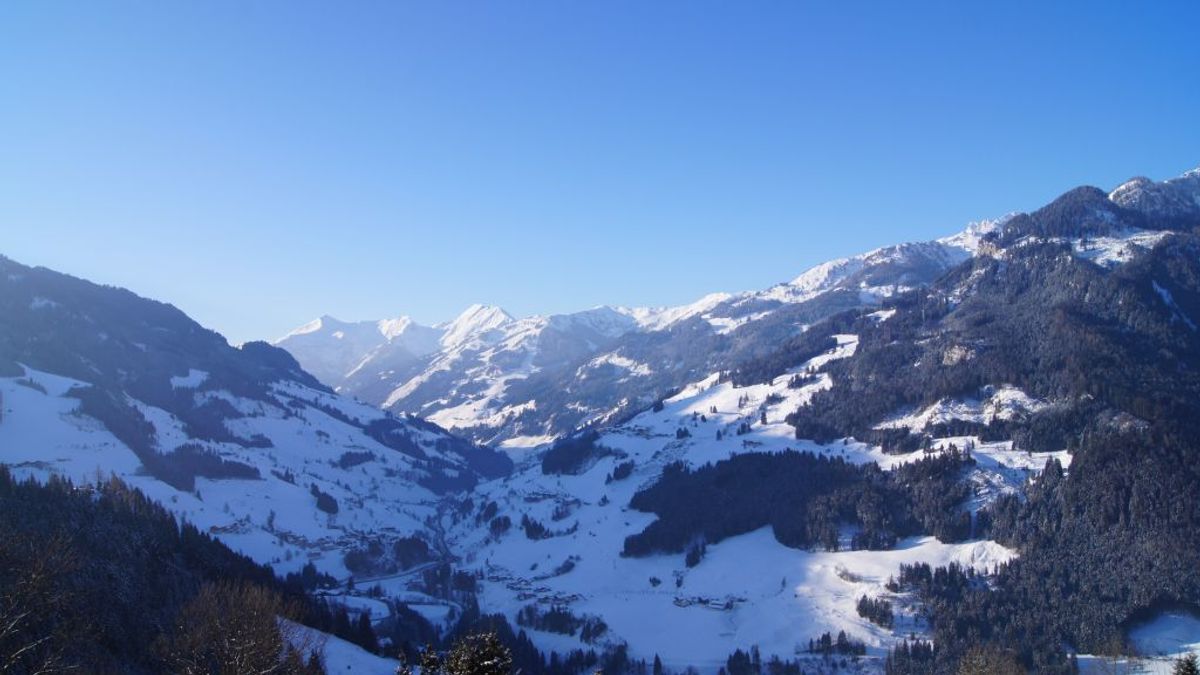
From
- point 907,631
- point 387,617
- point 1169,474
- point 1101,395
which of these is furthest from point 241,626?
point 1101,395

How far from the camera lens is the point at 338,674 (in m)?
102

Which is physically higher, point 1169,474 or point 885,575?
point 1169,474

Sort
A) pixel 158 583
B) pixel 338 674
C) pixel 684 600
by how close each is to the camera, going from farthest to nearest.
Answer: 1. pixel 684 600
2. pixel 158 583
3. pixel 338 674

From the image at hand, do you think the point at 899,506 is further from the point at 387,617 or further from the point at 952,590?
the point at 387,617

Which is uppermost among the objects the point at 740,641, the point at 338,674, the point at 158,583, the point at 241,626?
the point at 241,626

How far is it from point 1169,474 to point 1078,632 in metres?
46.8

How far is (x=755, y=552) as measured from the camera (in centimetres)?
19712

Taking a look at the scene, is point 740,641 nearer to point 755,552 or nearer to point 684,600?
point 684,600

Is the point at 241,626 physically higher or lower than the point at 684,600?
higher

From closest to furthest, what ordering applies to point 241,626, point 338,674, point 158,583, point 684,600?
point 241,626 < point 338,674 < point 158,583 < point 684,600

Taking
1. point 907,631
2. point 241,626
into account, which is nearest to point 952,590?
point 907,631

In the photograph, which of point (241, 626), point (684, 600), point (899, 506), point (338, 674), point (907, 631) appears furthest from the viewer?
point (899, 506)

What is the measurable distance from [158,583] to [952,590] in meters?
133

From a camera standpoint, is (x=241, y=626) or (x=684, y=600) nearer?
(x=241, y=626)
